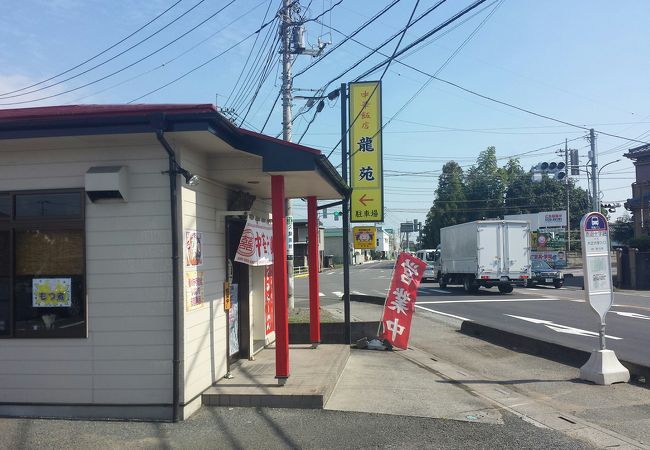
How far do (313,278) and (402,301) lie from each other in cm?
215

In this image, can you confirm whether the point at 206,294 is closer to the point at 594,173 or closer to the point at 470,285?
the point at 470,285

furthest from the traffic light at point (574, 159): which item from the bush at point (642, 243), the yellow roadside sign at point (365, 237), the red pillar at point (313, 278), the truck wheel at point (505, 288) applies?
the red pillar at point (313, 278)

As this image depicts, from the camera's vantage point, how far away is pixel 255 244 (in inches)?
324

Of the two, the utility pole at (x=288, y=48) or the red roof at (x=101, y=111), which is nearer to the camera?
the red roof at (x=101, y=111)

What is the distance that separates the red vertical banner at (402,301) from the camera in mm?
11469

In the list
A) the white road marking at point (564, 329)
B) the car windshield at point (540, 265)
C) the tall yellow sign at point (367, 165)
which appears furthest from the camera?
the car windshield at point (540, 265)

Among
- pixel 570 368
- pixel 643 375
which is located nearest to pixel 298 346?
pixel 570 368

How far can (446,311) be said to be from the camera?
2033 centimetres

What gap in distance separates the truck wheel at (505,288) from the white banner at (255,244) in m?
21.4

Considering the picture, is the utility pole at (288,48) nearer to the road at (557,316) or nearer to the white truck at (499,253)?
the road at (557,316)

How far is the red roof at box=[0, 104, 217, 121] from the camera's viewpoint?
243 inches

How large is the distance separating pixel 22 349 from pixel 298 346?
5.01 m

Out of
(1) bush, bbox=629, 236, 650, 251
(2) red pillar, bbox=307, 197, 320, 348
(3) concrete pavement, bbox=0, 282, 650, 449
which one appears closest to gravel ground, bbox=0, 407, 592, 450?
(3) concrete pavement, bbox=0, 282, 650, 449

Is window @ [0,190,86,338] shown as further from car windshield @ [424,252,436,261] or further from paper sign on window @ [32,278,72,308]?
car windshield @ [424,252,436,261]
